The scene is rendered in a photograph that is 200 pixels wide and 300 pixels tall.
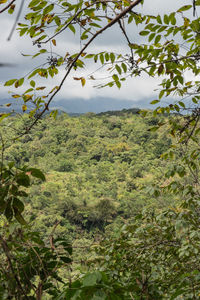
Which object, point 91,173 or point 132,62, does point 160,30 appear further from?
point 91,173

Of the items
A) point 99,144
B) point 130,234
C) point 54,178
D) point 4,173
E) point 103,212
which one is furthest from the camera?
point 99,144

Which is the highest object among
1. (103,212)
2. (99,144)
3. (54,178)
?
(99,144)

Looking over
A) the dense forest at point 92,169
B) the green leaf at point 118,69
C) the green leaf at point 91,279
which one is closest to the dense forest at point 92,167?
the dense forest at point 92,169

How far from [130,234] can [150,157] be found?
3149cm

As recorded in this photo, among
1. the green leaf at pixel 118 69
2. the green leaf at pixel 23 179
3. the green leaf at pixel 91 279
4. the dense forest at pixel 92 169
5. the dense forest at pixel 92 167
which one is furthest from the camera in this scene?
the dense forest at pixel 92 167

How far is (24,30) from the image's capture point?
1.13 metres

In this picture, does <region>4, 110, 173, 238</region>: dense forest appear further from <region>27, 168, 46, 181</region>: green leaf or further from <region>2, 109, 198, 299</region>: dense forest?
<region>27, 168, 46, 181</region>: green leaf

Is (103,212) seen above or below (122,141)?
below

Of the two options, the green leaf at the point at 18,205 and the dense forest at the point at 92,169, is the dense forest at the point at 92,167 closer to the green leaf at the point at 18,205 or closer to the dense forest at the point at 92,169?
the dense forest at the point at 92,169

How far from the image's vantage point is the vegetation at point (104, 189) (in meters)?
0.77

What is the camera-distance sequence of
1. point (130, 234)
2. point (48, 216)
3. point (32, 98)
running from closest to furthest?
point (32, 98), point (130, 234), point (48, 216)

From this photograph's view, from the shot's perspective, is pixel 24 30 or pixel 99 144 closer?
pixel 24 30

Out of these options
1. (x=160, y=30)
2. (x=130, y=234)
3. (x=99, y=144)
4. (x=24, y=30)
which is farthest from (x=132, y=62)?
(x=99, y=144)

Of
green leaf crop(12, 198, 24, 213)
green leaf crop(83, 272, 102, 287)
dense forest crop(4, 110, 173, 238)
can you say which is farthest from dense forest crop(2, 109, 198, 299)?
green leaf crop(83, 272, 102, 287)
